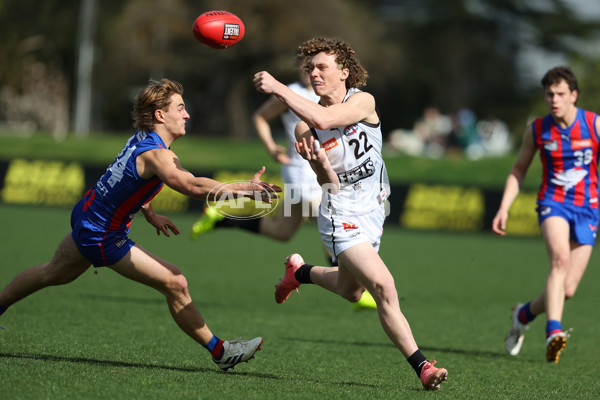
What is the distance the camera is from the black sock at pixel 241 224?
9398 millimetres

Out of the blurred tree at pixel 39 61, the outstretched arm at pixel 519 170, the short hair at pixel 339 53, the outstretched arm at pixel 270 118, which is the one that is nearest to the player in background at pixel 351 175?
the short hair at pixel 339 53

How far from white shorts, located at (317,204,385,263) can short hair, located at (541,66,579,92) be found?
2.25 meters

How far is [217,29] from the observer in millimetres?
5809

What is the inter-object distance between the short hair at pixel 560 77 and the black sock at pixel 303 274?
8.02 feet

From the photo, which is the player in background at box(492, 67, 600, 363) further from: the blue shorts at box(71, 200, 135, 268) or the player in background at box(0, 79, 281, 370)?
the blue shorts at box(71, 200, 135, 268)

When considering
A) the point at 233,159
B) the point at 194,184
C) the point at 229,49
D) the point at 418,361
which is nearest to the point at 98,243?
the point at 194,184

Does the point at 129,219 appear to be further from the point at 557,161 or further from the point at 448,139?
the point at 448,139

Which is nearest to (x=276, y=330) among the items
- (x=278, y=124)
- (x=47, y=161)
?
(x=47, y=161)

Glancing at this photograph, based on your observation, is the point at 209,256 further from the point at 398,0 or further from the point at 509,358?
the point at 398,0

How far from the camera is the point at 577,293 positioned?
1130 centimetres

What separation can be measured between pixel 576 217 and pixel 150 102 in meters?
3.52

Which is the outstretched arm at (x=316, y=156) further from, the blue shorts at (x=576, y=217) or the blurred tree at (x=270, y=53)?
the blurred tree at (x=270, y=53)

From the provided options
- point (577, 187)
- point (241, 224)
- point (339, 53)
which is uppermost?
point (339, 53)

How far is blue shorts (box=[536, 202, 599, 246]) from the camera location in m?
7.04
